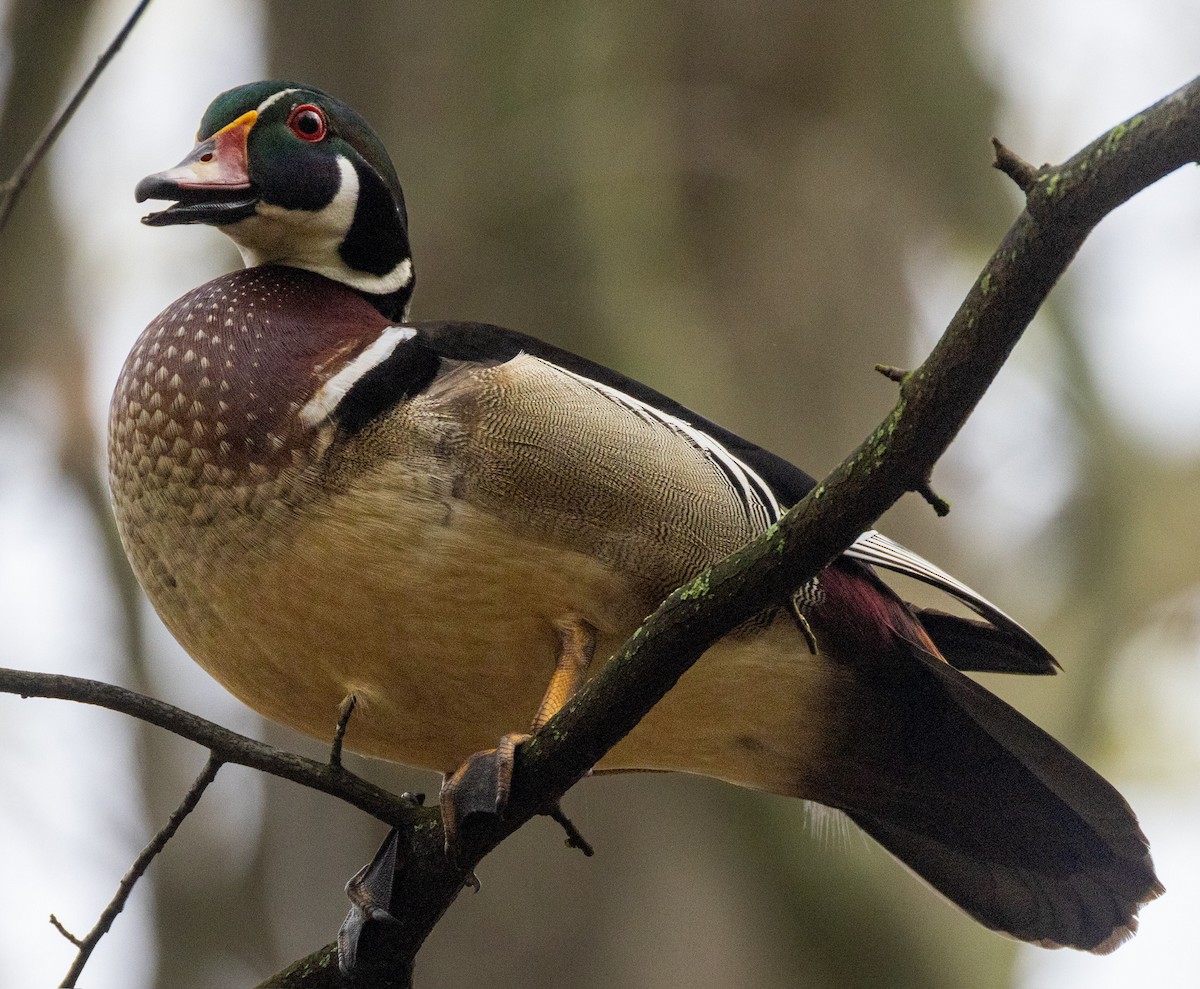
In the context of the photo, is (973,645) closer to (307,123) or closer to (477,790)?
(477,790)

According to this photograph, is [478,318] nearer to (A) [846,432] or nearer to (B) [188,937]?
(A) [846,432]

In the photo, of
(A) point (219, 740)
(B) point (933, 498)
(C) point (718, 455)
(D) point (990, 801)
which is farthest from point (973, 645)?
(A) point (219, 740)

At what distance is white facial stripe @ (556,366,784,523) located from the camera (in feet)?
6.53

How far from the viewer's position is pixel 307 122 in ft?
7.64

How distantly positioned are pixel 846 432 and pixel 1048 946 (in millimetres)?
1926

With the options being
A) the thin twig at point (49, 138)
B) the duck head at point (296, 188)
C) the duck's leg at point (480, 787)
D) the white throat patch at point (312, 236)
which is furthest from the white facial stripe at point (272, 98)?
the duck's leg at point (480, 787)

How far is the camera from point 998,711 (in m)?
1.97

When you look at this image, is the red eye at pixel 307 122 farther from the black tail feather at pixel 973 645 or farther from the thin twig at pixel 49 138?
the black tail feather at pixel 973 645

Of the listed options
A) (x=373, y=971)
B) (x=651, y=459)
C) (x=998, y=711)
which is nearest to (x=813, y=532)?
(x=651, y=459)

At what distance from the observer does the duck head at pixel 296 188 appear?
2209 mm

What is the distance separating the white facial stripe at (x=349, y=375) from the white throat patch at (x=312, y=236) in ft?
1.25

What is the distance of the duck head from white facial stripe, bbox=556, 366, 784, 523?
0.58 m

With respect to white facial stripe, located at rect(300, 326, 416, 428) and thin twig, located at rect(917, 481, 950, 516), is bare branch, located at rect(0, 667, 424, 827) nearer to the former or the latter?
white facial stripe, located at rect(300, 326, 416, 428)

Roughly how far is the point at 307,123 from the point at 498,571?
93cm
